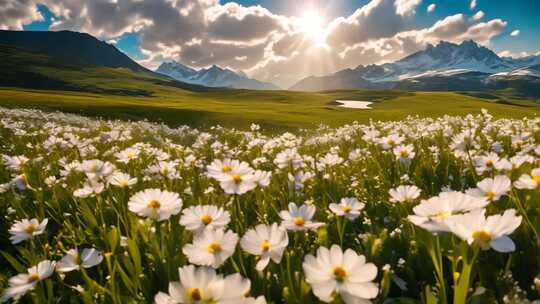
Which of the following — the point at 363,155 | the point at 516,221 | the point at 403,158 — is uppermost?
the point at 516,221

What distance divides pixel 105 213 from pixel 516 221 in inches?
126

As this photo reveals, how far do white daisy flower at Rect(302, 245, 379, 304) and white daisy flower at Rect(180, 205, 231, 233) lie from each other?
65 centimetres

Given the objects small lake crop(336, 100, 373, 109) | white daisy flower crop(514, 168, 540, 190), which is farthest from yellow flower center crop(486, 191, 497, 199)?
small lake crop(336, 100, 373, 109)

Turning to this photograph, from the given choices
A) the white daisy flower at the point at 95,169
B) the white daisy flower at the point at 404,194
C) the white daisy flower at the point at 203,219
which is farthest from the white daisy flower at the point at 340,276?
the white daisy flower at the point at 95,169

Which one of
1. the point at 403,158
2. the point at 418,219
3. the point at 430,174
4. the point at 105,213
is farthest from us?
the point at 430,174

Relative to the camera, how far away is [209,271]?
4.32 feet

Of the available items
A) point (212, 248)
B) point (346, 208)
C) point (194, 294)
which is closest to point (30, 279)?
point (212, 248)

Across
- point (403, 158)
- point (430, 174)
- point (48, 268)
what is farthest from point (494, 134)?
point (48, 268)

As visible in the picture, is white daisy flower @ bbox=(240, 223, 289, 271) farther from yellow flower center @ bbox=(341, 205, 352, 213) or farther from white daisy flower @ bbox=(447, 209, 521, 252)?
→ yellow flower center @ bbox=(341, 205, 352, 213)

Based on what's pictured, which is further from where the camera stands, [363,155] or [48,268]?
[363,155]

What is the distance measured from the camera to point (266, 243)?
5.51ft

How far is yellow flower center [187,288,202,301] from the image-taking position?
1305mm

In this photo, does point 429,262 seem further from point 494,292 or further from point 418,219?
point 418,219

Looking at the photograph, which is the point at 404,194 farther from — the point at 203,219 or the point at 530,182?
the point at 203,219
